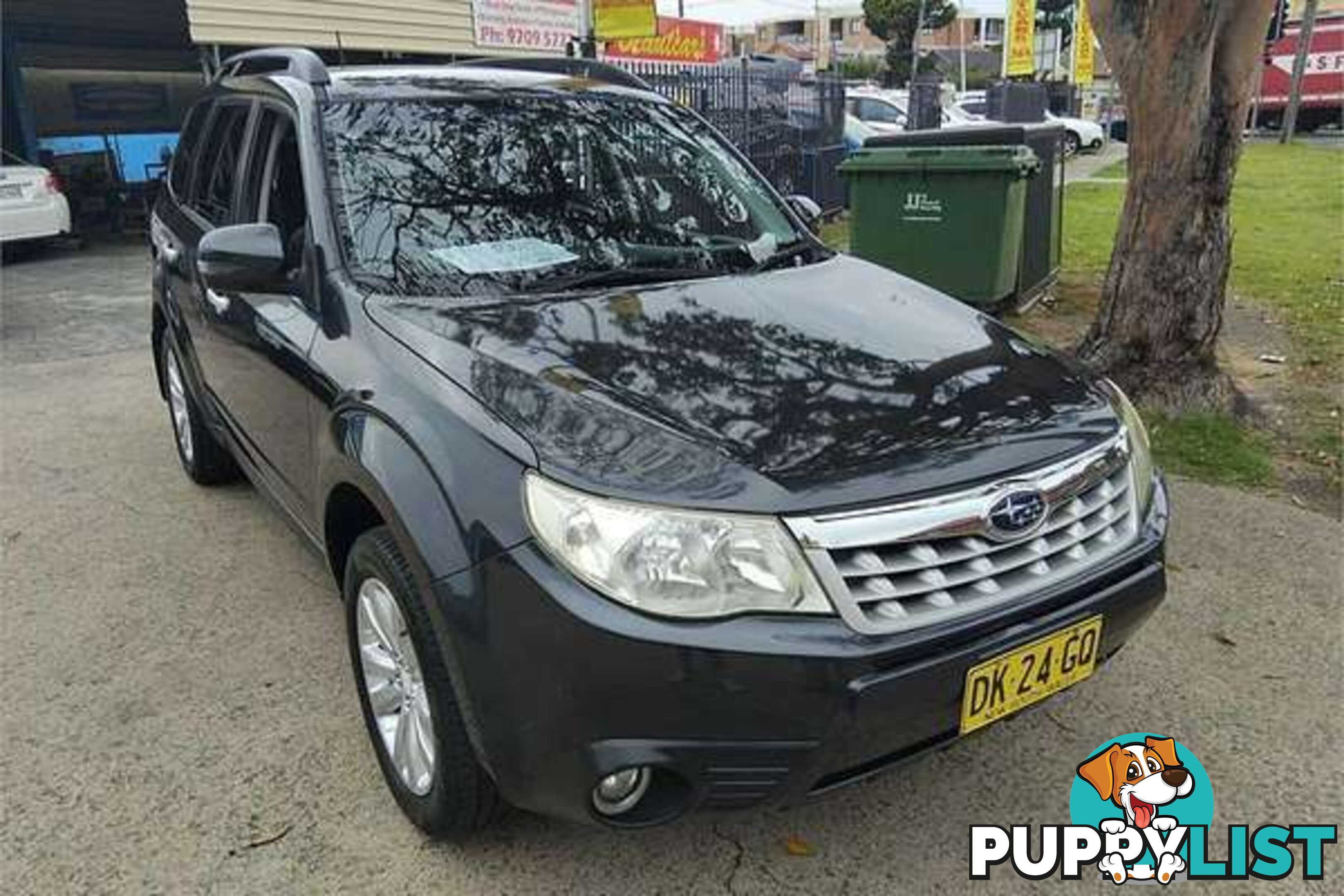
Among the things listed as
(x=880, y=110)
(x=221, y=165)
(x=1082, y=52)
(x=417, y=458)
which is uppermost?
(x=1082, y=52)

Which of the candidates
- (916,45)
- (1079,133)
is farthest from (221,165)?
(916,45)

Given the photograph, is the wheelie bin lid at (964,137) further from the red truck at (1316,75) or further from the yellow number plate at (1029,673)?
the red truck at (1316,75)

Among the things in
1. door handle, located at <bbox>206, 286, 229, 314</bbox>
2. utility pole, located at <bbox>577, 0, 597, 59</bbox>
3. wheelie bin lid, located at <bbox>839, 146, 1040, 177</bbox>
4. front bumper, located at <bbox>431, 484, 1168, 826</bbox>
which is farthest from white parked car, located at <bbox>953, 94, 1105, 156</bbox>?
front bumper, located at <bbox>431, 484, 1168, 826</bbox>

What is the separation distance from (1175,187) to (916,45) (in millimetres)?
44169

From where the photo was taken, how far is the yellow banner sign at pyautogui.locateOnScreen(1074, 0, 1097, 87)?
93.1ft

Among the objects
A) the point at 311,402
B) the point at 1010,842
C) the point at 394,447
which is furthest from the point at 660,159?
the point at 1010,842

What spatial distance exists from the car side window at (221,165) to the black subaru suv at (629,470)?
0.41 m

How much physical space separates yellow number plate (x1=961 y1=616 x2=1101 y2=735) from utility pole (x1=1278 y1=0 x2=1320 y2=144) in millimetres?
27496

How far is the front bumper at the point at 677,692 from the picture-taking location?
1947 mm

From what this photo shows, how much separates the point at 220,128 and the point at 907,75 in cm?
5769

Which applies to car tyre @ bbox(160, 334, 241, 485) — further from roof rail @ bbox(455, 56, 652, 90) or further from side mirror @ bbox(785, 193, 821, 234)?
side mirror @ bbox(785, 193, 821, 234)

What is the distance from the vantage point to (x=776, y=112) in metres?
12.9

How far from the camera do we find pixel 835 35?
93000 millimetres

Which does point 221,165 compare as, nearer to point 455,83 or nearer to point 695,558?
point 455,83
